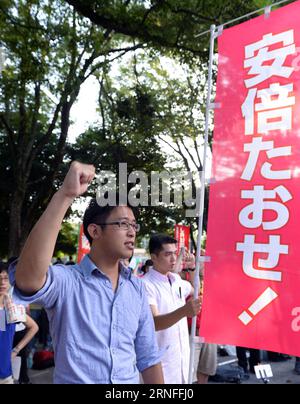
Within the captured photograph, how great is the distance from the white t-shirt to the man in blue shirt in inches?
52.9

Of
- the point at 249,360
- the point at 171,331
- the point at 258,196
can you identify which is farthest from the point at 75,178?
the point at 249,360

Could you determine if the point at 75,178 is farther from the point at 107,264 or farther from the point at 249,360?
the point at 249,360

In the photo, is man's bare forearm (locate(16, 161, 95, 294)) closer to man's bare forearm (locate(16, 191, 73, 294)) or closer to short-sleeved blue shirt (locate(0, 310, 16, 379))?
man's bare forearm (locate(16, 191, 73, 294))

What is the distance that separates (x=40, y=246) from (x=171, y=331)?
2224mm

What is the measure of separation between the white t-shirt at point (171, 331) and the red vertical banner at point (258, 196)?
99cm

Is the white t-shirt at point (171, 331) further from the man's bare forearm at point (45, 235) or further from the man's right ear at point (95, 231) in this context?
the man's bare forearm at point (45, 235)

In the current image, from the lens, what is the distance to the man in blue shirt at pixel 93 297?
1706mm

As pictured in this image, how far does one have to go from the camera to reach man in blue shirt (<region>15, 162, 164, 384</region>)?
1.71 meters

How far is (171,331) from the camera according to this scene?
144 inches

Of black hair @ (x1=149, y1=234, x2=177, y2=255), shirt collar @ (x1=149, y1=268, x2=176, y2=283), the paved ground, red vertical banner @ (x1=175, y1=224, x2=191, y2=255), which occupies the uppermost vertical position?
black hair @ (x1=149, y1=234, x2=177, y2=255)

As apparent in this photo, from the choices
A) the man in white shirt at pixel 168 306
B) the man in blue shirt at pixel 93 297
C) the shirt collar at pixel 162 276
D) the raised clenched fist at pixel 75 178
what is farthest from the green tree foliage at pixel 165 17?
the raised clenched fist at pixel 75 178

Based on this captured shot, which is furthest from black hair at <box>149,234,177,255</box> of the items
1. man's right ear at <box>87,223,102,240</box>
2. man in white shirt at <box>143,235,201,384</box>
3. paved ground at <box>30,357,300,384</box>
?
paved ground at <box>30,357,300,384</box>

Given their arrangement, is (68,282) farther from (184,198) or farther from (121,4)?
(184,198)
